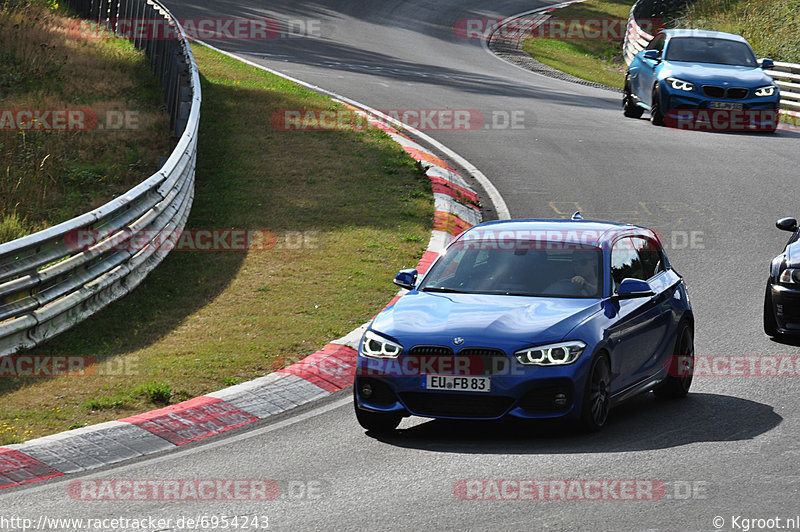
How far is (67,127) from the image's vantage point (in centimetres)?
1984

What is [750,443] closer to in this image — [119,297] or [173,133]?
[119,297]

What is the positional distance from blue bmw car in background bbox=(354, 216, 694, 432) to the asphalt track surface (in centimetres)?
29

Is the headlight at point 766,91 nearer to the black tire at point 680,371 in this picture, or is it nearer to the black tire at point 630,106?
the black tire at point 630,106

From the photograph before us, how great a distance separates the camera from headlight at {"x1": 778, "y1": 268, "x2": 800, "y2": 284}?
11828 mm

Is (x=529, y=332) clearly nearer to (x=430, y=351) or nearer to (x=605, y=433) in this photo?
(x=430, y=351)

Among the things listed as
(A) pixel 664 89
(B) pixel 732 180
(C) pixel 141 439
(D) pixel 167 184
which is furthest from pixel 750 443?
(A) pixel 664 89

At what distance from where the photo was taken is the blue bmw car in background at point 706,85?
22.9m

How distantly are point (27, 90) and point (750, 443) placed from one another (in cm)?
1720

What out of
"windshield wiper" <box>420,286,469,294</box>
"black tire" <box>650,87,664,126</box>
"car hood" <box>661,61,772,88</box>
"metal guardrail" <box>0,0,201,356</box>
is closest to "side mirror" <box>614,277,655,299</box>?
"windshield wiper" <box>420,286,469,294</box>

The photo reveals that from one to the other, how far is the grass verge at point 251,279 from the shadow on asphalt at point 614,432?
230cm

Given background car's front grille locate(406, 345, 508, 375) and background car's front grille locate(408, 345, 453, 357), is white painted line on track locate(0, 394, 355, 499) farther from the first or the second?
background car's front grille locate(406, 345, 508, 375)

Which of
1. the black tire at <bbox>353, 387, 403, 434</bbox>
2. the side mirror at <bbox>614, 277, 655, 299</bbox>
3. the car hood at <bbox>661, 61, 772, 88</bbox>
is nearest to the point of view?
the black tire at <bbox>353, 387, 403, 434</bbox>

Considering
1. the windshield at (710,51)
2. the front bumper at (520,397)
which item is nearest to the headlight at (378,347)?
the front bumper at (520,397)

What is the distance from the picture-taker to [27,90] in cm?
2209
